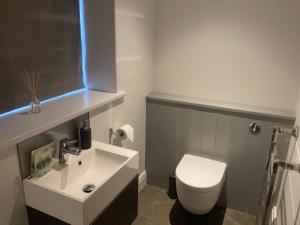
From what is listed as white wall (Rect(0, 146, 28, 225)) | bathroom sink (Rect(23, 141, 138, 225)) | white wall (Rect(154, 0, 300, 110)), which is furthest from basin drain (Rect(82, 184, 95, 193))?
white wall (Rect(154, 0, 300, 110))

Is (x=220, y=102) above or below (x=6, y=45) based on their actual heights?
below

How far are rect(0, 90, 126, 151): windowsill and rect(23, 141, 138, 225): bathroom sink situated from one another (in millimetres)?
264

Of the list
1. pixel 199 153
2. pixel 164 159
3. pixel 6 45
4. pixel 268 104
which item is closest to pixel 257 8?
pixel 268 104

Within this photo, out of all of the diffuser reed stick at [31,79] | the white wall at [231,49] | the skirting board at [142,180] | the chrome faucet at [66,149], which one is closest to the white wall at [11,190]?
the chrome faucet at [66,149]

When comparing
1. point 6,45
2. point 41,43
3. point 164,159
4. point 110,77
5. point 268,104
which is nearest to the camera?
point 6,45

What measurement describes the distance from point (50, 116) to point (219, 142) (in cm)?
141

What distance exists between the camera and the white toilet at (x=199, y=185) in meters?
1.95

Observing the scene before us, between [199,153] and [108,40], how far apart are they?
126cm

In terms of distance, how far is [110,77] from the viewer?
6.45ft

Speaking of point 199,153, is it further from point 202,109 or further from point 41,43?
point 41,43

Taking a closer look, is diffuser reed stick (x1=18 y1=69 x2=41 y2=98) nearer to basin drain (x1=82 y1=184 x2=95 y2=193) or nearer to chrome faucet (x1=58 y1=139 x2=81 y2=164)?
chrome faucet (x1=58 y1=139 x2=81 y2=164)

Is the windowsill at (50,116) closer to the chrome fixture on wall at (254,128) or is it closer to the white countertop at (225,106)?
the white countertop at (225,106)

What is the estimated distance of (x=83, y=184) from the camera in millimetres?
1656

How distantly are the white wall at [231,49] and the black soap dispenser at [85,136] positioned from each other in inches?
40.2
